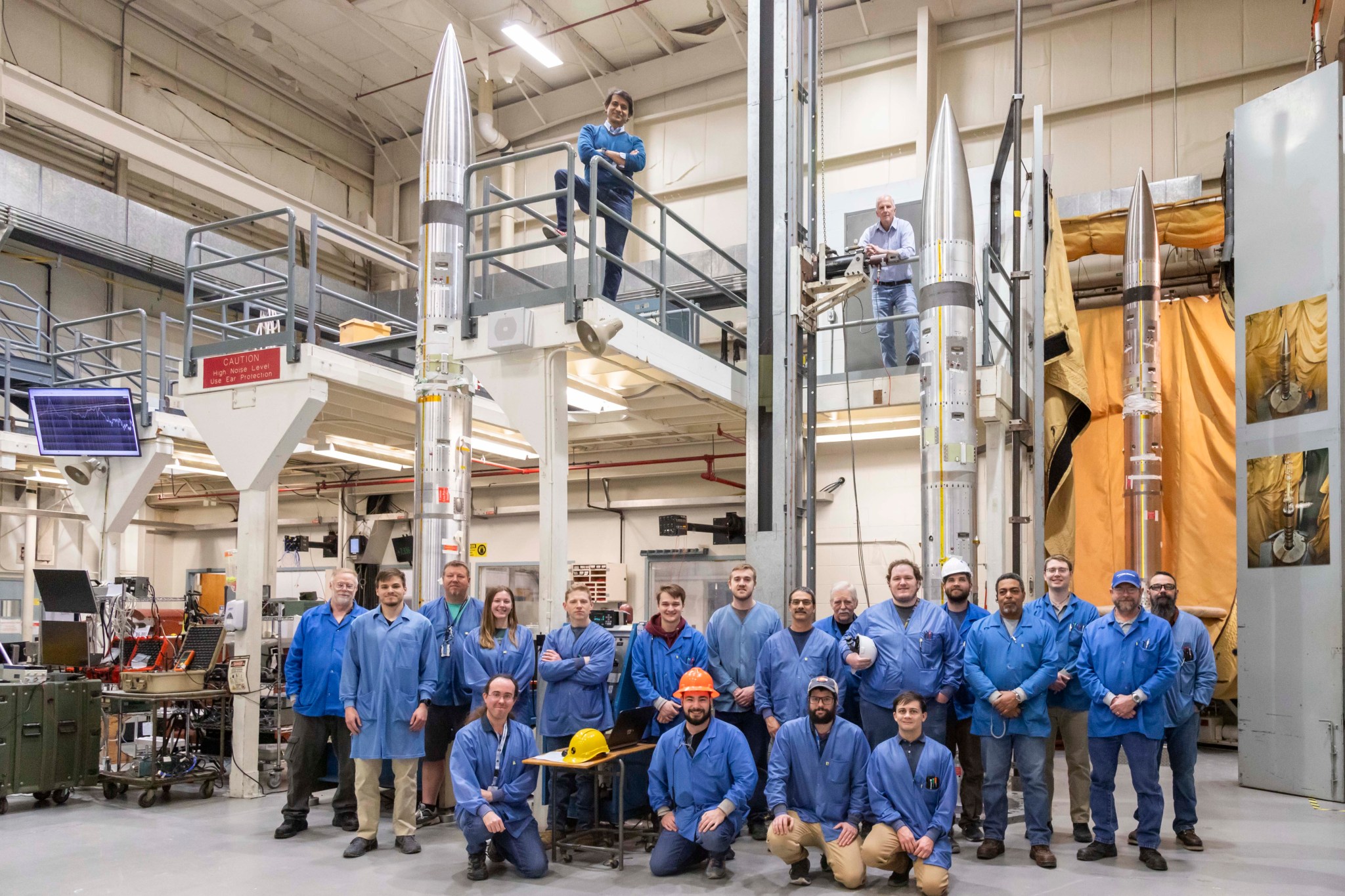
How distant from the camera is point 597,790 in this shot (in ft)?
21.7

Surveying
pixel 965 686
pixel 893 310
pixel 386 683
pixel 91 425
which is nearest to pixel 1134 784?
pixel 965 686

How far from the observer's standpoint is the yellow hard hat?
20.8 ft

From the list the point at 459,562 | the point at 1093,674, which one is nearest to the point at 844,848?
the point at 1093,674

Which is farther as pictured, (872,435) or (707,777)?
(872,435)

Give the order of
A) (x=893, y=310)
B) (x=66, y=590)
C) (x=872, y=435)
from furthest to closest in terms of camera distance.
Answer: (x=872, y=435) → (x=893, y=310) → (x=66, y=590)

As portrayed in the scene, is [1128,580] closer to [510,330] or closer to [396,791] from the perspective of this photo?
[510,330]

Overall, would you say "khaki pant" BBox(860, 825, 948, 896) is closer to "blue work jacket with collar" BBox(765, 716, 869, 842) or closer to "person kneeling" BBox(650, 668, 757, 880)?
"blue work jacket with collar" BBox(765, 716, 869, 842)

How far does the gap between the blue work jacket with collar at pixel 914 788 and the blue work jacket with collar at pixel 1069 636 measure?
47.8 inches

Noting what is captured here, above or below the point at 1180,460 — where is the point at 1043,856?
below

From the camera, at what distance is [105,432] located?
11367mm

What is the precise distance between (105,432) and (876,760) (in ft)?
30.5

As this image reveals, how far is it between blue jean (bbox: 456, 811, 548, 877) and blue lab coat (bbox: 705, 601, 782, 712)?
157 centimetres

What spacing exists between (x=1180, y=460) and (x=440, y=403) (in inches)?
364

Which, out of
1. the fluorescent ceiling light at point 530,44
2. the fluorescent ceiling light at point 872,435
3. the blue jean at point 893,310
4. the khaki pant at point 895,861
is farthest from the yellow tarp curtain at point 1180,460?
the fluorescent ceiling light at point 530,44
